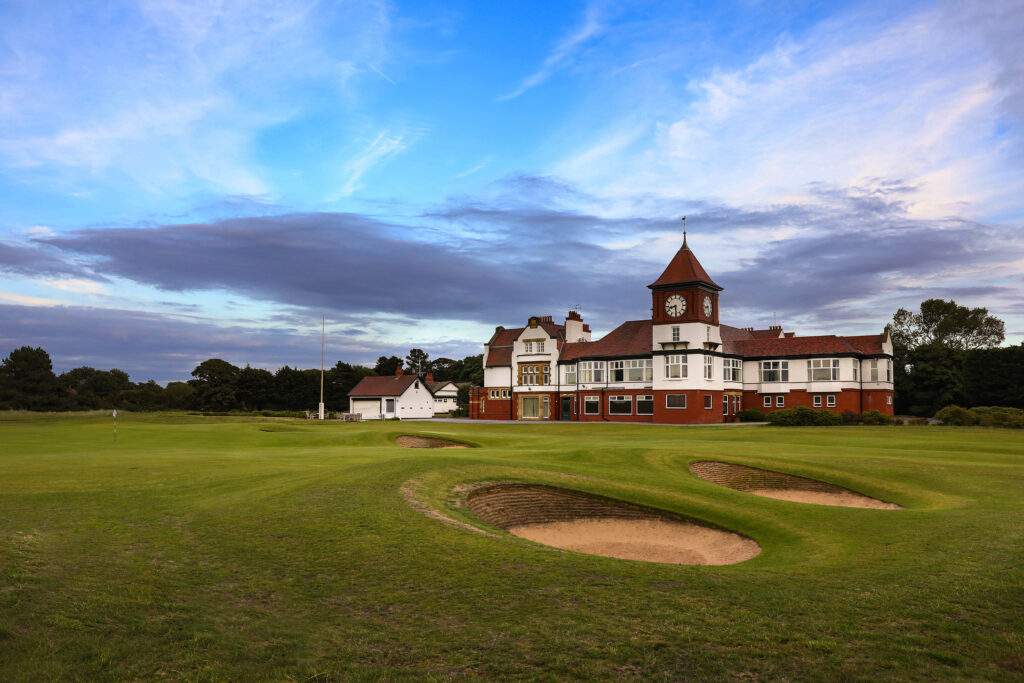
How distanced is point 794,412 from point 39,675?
5706 cm

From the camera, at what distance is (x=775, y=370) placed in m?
68.9

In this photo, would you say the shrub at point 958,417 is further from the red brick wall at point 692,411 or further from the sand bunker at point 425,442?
the sand bunker at point 425,442

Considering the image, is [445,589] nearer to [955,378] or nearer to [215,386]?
[955,378]

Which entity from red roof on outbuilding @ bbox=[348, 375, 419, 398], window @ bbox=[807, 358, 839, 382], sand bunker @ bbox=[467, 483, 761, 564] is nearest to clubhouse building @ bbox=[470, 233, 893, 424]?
window @ bbox=[807, 358, 839, 382]

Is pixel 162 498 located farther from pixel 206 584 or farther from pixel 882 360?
pixel 882 360

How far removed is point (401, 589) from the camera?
10.1m

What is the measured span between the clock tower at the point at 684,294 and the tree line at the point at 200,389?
43199 millimetres

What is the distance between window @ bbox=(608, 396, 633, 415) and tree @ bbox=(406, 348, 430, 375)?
9715cm

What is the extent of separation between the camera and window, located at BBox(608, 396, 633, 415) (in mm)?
69312

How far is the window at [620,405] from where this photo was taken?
69.3 meters

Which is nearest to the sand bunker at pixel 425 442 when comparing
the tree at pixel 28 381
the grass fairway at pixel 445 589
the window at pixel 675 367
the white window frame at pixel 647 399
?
the grass fairway at pixel 445 589

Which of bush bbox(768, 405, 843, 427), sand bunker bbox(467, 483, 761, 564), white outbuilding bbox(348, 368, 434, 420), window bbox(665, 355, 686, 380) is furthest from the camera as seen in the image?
white outbuilding bbox(348, 368, 434, 420)

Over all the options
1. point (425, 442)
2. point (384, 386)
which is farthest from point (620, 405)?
point (384, 386)

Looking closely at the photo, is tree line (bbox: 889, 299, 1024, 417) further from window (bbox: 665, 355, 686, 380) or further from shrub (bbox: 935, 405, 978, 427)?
window (bbox: 665, 355, 686, 380)
